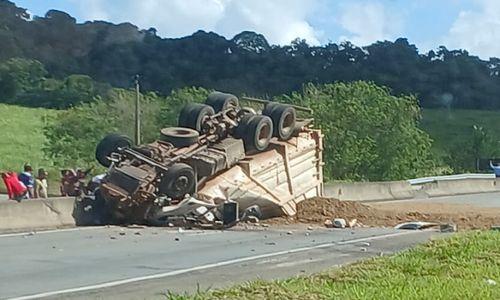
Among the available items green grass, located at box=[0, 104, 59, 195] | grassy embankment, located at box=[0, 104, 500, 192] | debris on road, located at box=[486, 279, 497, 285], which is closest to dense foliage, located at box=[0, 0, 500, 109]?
grassy embankment, located at box=[0, 104, 500, 192]

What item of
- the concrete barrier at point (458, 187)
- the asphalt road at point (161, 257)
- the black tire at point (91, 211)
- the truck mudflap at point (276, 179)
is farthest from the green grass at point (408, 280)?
the concrete barrier at point (458, 187)

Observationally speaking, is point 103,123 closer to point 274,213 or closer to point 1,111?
point 1,111

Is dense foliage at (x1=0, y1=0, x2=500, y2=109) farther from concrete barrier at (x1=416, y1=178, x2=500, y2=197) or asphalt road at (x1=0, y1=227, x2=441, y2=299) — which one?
asphalt road at (x1=0, y1=227, x2=441, y2=299)

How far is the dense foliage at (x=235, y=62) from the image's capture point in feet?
261

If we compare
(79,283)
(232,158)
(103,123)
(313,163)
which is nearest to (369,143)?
(103,123)

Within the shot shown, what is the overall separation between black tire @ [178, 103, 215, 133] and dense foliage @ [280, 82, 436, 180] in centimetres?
2496

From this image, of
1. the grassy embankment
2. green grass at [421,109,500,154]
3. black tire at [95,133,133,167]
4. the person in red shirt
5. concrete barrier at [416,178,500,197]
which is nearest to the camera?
black tire at [95,133,133,167]

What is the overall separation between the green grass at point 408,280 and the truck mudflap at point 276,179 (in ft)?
28.2

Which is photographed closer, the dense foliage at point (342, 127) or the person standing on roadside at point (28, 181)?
the person standing on roadside at point (28, 181)

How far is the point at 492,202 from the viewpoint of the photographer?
34062 millimetres

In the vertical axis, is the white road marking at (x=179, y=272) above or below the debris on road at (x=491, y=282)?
below

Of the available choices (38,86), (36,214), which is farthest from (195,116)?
(38,86)

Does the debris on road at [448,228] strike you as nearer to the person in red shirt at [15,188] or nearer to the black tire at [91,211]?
the black tire at [91,211]

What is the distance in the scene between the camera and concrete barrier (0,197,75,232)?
20.7 metres
